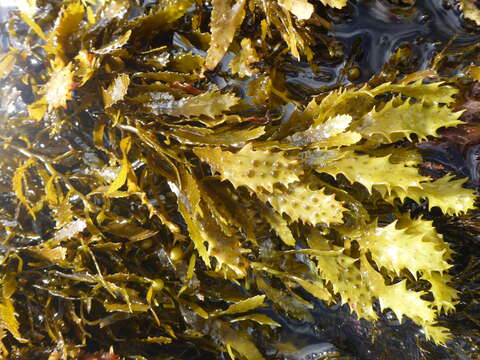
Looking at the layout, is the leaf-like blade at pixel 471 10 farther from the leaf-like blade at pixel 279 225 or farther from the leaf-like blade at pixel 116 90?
the leaf-like blade at pixel 116 90

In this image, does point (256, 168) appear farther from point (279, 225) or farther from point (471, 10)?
point (471, 10)

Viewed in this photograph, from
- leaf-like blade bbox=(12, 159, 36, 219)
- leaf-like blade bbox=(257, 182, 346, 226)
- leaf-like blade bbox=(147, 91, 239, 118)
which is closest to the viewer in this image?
leaf-like blade bbox=(257, 182, 346, 226)

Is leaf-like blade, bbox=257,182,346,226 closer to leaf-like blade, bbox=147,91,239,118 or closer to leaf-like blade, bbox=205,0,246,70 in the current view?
leaf-like blade, bbox=147,91,239,118

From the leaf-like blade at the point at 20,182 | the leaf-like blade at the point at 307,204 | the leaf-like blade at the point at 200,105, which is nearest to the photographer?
the leaf-like blade at the point at 307,204

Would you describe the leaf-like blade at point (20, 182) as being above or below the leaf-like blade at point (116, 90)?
below

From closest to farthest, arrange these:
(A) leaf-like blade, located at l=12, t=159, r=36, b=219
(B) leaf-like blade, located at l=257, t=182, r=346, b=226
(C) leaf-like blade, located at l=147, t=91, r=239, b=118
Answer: (B) leaf-like blade, located at l=257, t=182, r=346, b=226
(C) leaf-like blade, located at l=147, t=91, r=239, b=118
(A) leaf-like blade, located at l=12, t=159, r=36, b=219

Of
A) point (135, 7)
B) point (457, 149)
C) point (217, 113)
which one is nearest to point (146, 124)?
point (217, 113)

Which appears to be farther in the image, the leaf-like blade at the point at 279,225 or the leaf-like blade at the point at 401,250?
the leaf-like blade at the point at 279,225

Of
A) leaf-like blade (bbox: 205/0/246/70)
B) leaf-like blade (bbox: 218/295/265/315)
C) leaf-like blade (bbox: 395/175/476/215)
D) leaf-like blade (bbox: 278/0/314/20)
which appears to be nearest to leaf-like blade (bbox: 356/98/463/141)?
leaf-like blade (bbox: 395/175/476/215)

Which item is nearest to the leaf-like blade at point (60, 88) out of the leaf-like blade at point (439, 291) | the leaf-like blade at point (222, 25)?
the leaf-like blade at point (222, 25)

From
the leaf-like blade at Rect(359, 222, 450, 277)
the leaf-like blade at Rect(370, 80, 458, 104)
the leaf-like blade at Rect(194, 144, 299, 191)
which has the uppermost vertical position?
the leaf-like blade at Rect(370, 80, 458, 104)
